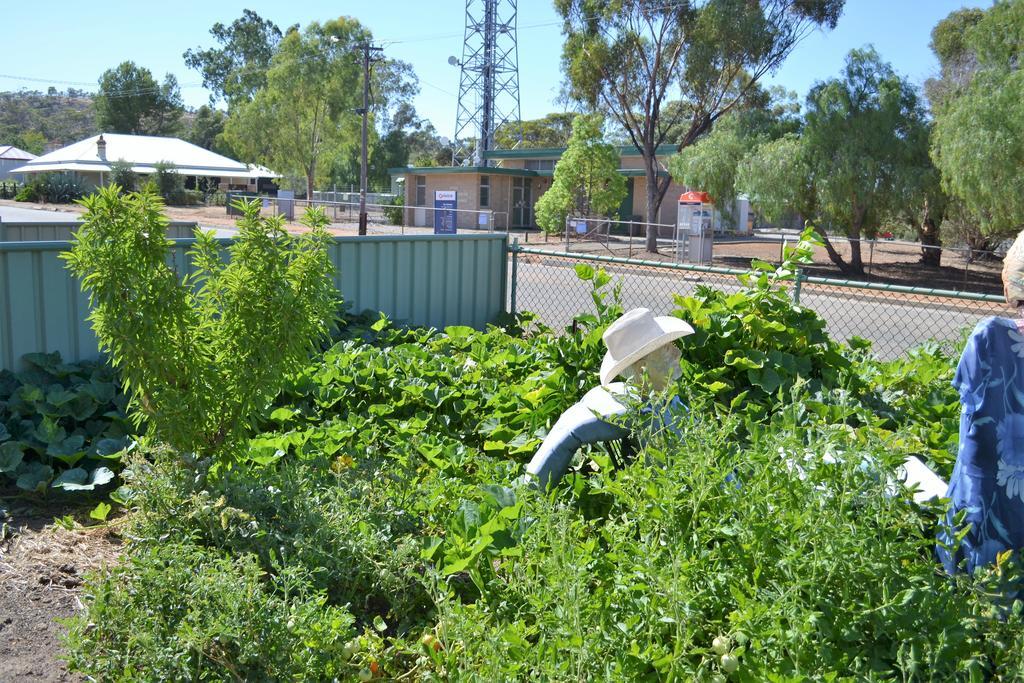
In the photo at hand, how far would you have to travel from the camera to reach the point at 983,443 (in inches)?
102

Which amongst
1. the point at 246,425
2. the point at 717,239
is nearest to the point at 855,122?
the point at 717,239

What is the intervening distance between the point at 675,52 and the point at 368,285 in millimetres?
20699

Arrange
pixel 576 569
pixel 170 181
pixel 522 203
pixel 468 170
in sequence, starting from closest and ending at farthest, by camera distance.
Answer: pixel 576 569
pixel 468 170
pixel 522 203
pixel 170 181

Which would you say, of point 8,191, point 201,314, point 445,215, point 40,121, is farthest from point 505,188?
point 40,121

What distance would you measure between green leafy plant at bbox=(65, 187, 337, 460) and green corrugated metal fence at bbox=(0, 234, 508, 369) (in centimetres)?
143

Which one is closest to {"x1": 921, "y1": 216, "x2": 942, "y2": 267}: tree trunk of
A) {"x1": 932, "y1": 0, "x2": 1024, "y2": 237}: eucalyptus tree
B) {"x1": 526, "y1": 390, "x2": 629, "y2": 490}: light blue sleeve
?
{"x1": 932, "y1": 0, "x2": 1024, "y2": 237}: eucalyptus tree

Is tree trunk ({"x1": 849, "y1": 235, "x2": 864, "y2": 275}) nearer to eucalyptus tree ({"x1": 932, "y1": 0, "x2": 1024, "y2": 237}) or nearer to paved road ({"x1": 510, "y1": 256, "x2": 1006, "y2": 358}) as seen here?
eucalyptus tree ({"x1": 932, "y1": 0, "x2": 1024, "y2": 237})

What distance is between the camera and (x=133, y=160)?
1916 inches

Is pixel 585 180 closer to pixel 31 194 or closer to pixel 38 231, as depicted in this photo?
pixel 38 231

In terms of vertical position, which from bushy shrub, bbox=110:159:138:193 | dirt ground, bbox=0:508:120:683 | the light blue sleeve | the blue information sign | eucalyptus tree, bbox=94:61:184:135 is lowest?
dirt ground, bbox=0:508:120:683

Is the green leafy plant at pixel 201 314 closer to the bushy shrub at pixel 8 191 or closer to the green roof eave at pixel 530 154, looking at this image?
the green roof eave at pixel 530 154

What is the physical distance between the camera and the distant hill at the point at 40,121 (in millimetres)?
111562

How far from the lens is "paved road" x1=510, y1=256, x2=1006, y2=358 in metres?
11.6

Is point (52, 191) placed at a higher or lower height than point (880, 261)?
higher
